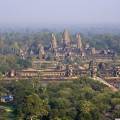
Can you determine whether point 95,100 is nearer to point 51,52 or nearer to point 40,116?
point 40,116

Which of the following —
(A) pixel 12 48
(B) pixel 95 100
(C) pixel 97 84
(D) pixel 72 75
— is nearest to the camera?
(B) pixel 95 100

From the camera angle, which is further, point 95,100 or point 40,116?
point 95,100

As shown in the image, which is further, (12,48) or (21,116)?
(12,48)

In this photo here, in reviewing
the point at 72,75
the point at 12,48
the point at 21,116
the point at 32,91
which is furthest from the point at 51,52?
the point at 21,116

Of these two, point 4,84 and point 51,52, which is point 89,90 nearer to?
point 4,84

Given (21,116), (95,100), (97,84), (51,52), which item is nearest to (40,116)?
(21,116)

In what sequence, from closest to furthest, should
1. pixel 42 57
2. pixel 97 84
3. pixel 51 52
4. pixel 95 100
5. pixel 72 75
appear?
pixel 95 100 → pixel 97 84 → pixel 72 75 → pixel 42 57 → pixel 51 52
